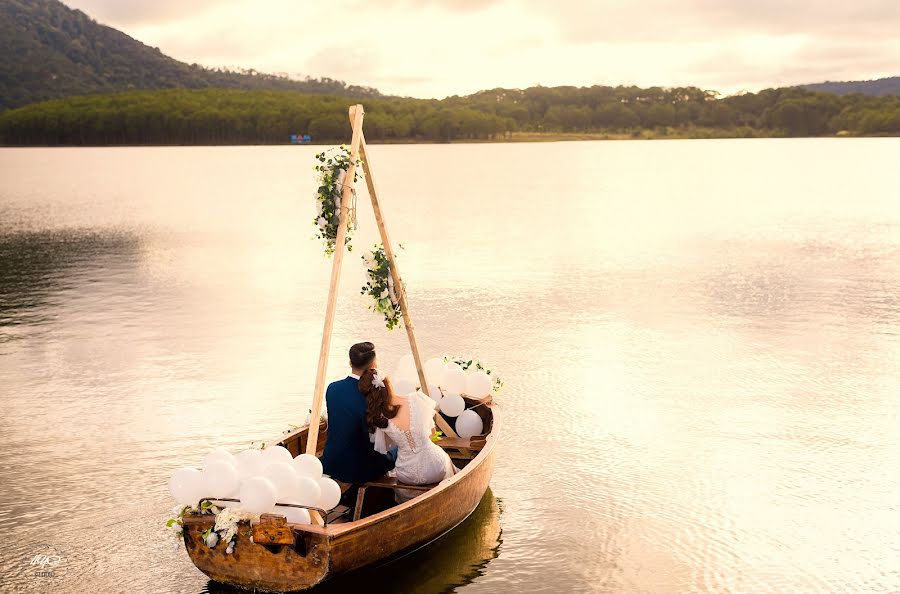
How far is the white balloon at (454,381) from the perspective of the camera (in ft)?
36.9

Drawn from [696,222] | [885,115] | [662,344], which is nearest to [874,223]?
[696,222]

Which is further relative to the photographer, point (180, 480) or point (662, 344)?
point (662, 344)

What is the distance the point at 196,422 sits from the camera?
41.3 ft

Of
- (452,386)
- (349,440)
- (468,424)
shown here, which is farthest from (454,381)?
(349,440)

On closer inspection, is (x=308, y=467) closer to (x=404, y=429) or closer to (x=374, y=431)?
(x=374, y=431)

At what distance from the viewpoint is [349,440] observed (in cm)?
884

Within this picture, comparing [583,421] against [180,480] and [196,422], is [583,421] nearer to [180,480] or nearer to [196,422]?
[196,422]

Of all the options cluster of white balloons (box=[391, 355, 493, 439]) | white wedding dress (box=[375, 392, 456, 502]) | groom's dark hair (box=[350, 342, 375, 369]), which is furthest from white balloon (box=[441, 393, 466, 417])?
groom's dark hair (box=[350, 342, 375, 369])

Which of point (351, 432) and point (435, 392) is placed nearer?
point (351, 432)

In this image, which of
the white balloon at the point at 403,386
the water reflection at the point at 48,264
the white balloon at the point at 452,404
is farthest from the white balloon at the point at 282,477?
the water reflection at the point at 48,264

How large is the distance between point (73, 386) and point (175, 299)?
7.66 metres

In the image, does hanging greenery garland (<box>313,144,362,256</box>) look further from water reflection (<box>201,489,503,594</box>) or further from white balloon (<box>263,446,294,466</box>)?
water reflection (<box>201,489,503,594</box>)

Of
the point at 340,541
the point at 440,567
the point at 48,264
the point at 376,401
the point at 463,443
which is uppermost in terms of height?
the point at 376,401

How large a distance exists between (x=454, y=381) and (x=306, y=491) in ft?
12.3
